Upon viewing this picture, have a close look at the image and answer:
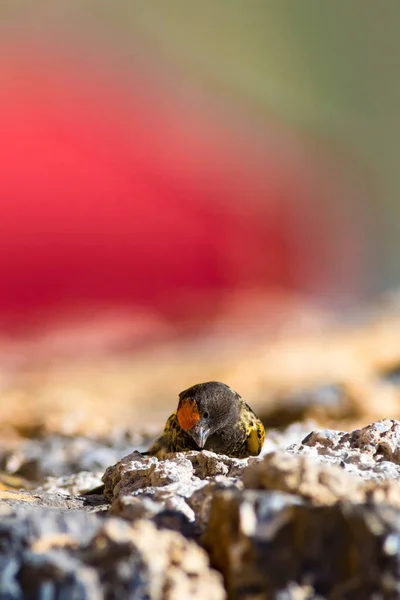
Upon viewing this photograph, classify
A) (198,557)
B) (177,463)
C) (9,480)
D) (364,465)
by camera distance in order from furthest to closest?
(9,480) < (177,463) < (364,465) < (198,557)

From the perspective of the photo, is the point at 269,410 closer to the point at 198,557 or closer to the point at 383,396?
the point at 383,396

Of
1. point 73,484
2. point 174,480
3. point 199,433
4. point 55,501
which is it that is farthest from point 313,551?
point 73,484

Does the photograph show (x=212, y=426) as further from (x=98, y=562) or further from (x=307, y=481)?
(x=98, y=562)

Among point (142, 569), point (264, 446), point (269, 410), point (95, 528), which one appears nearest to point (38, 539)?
point (95, 528)

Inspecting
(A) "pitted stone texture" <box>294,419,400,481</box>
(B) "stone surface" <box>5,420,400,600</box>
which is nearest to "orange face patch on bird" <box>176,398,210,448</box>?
(A) "pitted stone texture" <box>294,419,400,481</box>

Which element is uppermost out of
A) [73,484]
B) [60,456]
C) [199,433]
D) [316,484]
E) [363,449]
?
[60,456]

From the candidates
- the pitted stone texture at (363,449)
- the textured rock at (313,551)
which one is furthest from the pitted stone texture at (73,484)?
the textured rock at (313,551)

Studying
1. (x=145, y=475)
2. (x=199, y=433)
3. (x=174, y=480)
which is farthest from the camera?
(x=199, y=433)
